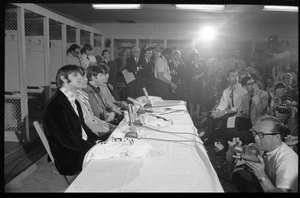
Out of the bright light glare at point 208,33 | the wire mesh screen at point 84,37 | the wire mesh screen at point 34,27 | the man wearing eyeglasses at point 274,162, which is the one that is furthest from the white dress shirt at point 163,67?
the wire mesh screen at point 84,37

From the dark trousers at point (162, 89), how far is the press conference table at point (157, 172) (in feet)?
4.78

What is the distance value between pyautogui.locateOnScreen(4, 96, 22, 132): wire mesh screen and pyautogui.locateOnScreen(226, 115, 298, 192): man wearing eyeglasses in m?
2.62

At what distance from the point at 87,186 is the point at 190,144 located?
636 millimetres

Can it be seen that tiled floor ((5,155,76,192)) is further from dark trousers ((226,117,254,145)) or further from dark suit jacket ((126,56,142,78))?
dark trousers ((226,117,254,145))

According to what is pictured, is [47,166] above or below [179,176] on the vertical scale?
below

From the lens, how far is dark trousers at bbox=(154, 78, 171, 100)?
9.58ft

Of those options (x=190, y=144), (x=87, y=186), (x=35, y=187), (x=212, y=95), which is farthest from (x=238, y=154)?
(x=35, y=187)

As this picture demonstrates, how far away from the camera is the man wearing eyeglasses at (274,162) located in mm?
1261

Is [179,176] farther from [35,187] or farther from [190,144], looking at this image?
[35,187]

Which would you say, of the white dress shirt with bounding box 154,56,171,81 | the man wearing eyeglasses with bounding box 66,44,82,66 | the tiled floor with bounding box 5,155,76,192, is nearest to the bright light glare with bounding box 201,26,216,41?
the white dress shirt with bounding box 154,56,171,81

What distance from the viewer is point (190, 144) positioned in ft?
4.93

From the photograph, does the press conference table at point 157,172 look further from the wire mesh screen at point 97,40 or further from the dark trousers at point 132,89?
the wire mesh screen at point 97,40

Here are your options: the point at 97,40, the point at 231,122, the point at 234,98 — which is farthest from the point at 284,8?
the point at 97,40

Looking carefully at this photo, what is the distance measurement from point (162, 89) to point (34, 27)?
167 cm
